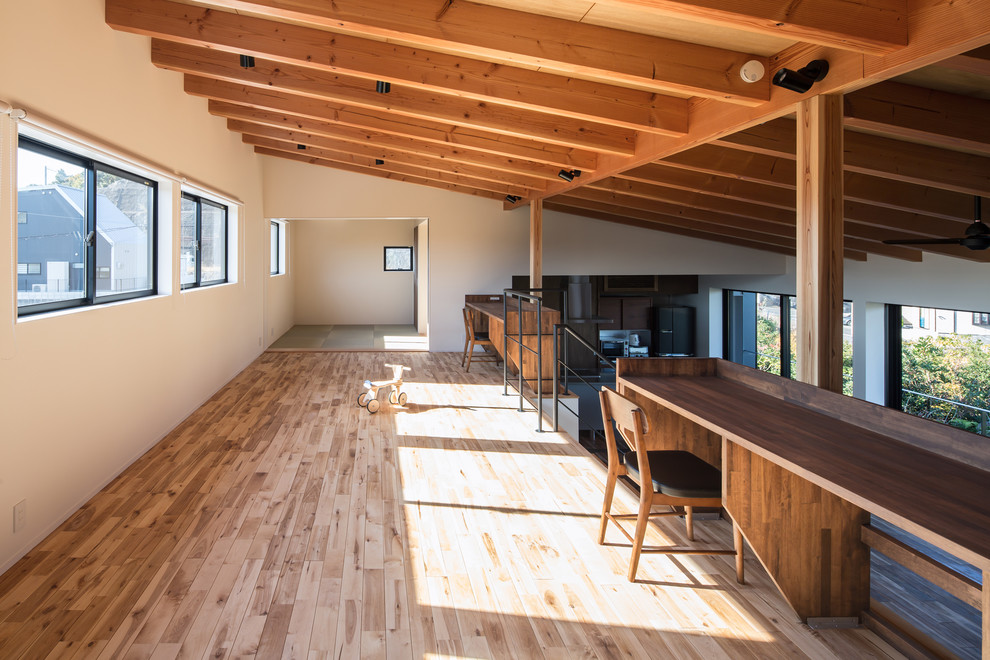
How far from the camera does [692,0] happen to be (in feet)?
8.11

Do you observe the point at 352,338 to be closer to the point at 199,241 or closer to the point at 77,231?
the point at 199,241

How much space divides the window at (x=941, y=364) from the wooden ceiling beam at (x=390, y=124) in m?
4.44

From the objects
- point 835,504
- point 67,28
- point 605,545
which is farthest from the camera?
point 67,28

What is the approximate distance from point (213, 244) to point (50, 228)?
372 cm

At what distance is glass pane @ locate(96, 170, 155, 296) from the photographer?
4344 mm

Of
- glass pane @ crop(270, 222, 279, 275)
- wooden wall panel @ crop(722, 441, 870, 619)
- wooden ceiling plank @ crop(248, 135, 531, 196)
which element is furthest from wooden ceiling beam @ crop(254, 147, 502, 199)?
wooden wall panel @ crop(722, 441, 870, 619)

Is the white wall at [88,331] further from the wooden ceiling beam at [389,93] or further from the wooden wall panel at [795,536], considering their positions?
the wooden wall panel at [795,536]

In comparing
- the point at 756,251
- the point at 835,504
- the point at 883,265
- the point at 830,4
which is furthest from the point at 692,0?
the point at 756,251

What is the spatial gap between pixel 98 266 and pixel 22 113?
1.42m

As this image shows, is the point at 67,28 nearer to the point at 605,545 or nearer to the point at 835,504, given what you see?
the point at 605,545

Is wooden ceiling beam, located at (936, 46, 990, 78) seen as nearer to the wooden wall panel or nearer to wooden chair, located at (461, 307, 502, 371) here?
the wooden wall panel

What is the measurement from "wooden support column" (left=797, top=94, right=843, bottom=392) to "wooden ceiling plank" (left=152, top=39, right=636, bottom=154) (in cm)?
225

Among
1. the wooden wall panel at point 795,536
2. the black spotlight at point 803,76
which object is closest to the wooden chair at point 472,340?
the black spotlight at point 803,76

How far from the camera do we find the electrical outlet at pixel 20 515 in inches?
120
